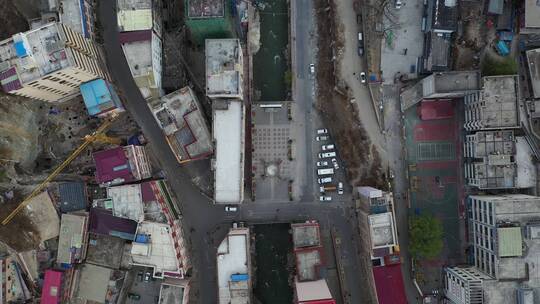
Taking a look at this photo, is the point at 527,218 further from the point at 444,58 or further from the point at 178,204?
the point at 178,204

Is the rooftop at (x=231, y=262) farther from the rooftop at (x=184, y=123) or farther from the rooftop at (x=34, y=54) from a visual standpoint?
the rooftop at (x=34, y=54)

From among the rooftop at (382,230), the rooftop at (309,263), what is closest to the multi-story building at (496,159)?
the rooftop at (382,230)

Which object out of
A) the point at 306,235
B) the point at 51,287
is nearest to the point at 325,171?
the point at 306,235

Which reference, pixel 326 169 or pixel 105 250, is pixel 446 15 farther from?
pixel 105 250

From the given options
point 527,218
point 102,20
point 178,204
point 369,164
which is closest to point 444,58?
point 369,164

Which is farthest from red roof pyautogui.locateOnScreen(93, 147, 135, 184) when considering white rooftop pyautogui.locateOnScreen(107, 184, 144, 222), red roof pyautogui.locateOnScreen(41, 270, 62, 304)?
red roof pyautogui.locateOnScreen(41, 270, 62, 304)
